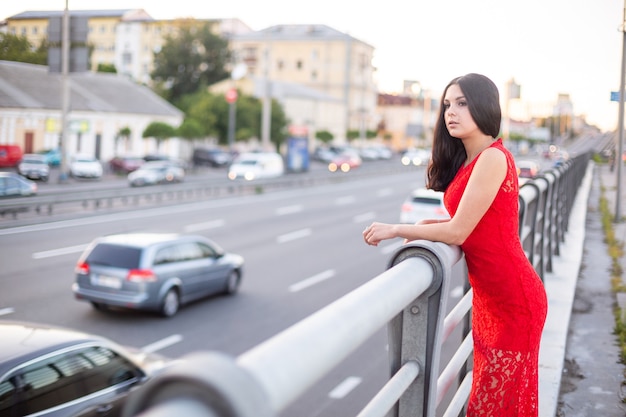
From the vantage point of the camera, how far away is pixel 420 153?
90688mm

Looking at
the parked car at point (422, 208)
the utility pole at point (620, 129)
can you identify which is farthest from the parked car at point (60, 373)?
the parked car at point (422, 208)

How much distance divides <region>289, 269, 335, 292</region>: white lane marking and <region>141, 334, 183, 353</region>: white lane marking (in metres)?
4.43

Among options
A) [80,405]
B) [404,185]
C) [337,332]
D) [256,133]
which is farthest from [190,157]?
[337,332]

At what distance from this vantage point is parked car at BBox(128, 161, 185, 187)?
1726 inches

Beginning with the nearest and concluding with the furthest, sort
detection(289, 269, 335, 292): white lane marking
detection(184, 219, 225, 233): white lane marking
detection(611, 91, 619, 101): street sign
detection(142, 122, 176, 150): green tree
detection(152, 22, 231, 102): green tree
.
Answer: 1. detection(611, 91, 619, 101): street sign
2. detection(289, 269, 335, 292): white lane marking
3. detection(184, 219, 225, 233): white lane marking
4. detection(142, 122, 176, 150): green tree
5. detection(152, 22, 231, 102): green tree

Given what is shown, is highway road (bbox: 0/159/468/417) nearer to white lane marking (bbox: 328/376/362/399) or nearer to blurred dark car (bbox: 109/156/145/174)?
white lane marking (bbox: 328/376/362/399)

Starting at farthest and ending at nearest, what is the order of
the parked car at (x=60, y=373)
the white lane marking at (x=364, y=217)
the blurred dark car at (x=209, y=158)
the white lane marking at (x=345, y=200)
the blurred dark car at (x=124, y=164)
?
the blurred dark car at (x=209, y=158) → the blurred dark car at (x=124, y=164) → the white lane marking at (x=345, y=200) → the white lane marking at (x=364, y=217) → the parked car at (x=60, y=373)

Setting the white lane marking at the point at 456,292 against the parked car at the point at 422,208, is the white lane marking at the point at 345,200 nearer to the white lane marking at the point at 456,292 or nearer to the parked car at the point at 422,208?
the parked car at the point at 422,208

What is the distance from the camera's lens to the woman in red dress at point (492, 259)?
2875 mm

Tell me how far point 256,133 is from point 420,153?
20751 mm

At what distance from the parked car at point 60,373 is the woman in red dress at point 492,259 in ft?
11.1

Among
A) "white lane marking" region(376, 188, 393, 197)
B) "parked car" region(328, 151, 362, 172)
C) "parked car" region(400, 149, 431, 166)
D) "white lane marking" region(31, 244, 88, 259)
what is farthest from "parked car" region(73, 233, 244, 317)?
"parked car" region(400, 149, 431, 166)

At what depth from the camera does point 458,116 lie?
120 inches

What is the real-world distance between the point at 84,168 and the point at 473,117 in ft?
150
